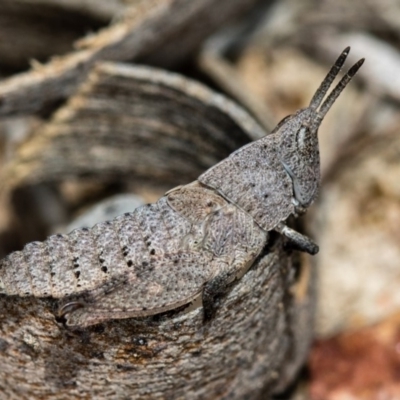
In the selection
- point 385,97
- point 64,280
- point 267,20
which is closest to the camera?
point 64,280

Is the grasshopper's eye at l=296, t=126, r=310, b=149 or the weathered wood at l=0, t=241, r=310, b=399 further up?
the grasshopper's eye at l=296, t=126, r=310, b=149

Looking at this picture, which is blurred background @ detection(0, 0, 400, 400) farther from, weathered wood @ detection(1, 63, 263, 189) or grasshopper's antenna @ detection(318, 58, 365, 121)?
grasshopper's antenna @ detection(318, 58, 365, 121)

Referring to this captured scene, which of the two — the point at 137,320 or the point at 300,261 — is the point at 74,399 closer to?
the point at 137,320

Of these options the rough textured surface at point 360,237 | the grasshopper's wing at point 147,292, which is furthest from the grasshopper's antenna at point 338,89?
the rough textured surface at point 360,237

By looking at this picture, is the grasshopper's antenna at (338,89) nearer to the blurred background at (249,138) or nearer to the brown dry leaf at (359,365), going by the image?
the blurred background at (249,138)

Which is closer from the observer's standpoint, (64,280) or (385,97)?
(64,280)

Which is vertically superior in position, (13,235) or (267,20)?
(267,20)

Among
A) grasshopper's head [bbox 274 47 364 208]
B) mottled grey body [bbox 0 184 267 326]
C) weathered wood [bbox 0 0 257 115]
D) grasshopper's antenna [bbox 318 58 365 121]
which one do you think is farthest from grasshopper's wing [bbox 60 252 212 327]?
weathered wood [bbox 0 0 257 115]

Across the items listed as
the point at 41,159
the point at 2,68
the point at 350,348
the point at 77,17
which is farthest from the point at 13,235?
→ the point at 350,348
